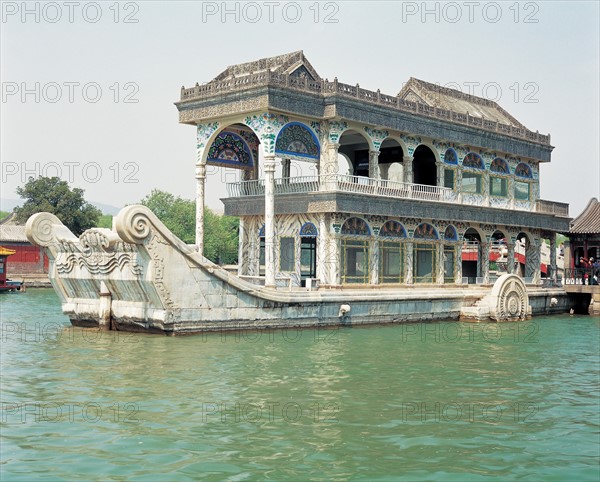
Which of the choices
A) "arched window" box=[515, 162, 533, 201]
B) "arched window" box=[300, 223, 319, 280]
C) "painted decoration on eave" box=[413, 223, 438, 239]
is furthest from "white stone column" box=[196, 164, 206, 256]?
"arched window" box=[515, 162, 533, 201]

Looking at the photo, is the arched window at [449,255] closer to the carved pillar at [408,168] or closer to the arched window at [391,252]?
the arched window at [391,252]

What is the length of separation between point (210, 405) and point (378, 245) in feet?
48.8

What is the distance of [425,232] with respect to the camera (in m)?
27.7

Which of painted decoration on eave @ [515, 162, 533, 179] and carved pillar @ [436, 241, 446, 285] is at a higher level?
painted decoration on eave @ [515, 162, 533, 179]

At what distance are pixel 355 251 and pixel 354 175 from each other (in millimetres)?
3689

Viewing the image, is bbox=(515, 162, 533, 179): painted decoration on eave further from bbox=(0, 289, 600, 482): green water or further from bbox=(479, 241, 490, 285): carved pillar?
bbox=(0, 289, 600, 482): green water

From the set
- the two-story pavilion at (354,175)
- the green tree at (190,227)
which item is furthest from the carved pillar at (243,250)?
the green tree at (190,227)

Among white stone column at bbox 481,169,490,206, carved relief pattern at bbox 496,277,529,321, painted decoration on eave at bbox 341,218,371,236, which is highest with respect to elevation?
white stone column at bbox 481,169,490,206

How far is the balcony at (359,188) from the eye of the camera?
23978mm

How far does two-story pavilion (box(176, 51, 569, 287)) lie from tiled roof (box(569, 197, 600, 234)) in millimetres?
3022

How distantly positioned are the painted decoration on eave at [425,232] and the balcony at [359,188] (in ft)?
3.17

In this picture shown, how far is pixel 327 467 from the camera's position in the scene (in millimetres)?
8555

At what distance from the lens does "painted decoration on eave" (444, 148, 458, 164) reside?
2861 cm

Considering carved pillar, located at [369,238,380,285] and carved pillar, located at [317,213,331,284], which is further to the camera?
carved pillar, located at [369,238,380,285]
